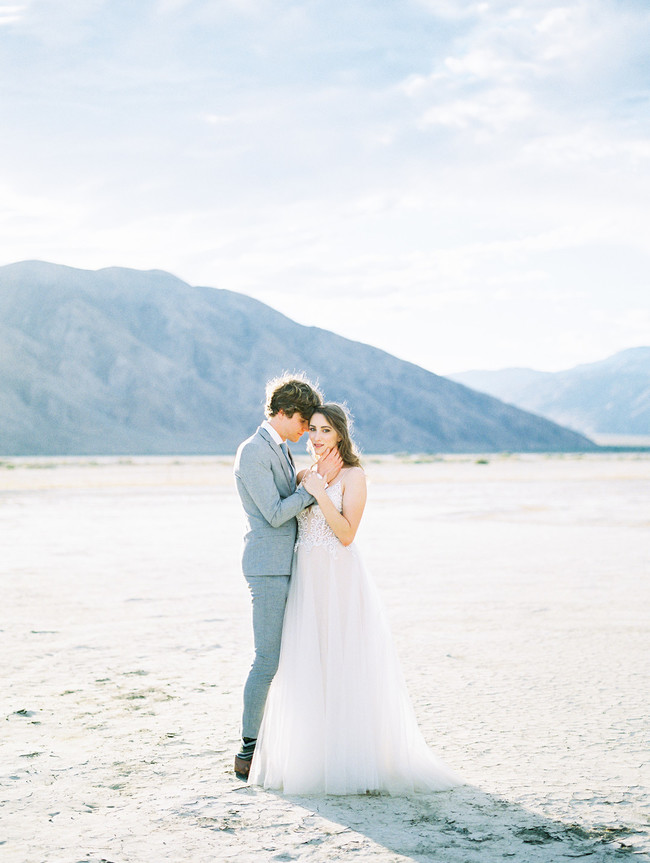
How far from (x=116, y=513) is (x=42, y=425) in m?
70.9

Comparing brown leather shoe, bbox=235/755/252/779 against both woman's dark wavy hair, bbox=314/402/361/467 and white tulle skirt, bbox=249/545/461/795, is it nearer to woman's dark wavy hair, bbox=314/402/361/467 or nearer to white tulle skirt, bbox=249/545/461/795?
white tulle skirt, bbox=249/545/461/795

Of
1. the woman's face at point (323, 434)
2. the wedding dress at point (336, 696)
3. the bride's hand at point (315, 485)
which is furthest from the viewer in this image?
the woman's face at point (323, 434)

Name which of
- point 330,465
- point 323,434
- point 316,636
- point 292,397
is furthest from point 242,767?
point 292,397

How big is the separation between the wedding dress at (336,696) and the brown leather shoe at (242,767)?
64mm

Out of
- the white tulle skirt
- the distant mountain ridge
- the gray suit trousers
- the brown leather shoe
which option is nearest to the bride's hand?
the white tulle skirt

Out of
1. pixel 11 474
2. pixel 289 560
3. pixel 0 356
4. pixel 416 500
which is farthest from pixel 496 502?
pixel 0 356

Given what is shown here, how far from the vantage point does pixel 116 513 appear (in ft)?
73.8

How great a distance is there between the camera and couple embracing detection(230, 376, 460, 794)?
4516 millimetres

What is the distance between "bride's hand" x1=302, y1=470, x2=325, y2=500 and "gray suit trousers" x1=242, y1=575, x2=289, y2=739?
45 cm

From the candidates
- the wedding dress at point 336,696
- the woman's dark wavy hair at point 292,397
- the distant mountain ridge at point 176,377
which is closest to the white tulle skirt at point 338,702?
the wedding dress at point 336,696

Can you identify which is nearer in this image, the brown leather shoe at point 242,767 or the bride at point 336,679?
the bride at point 336,679

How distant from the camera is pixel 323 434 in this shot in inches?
186

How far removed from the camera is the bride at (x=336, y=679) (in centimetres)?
450

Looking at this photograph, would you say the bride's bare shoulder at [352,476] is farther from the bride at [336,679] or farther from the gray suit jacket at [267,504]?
the gray suit jacket at [267,504]
